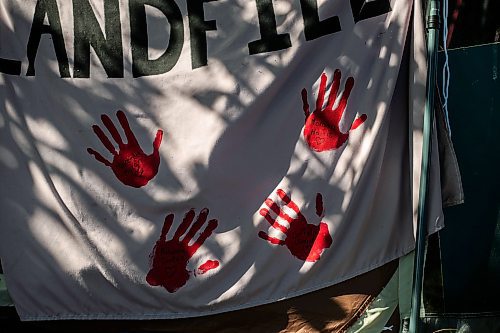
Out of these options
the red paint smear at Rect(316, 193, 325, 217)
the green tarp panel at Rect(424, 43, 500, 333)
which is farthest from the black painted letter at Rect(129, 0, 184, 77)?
the green tarp panel at Rect(424, 43, 500, 333)

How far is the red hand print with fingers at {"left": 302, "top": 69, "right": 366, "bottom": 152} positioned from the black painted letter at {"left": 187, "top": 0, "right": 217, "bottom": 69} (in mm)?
550

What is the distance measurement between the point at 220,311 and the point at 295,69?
51.5 inches

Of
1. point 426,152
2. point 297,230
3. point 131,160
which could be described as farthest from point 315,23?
point 131,160

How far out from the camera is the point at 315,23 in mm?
3303

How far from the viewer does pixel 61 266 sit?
341 cm

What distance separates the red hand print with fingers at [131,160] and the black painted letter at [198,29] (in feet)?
1.40

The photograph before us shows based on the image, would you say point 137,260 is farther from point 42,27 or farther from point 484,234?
point 484,234

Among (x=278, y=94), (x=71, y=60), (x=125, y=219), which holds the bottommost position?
(x=125, y=219)

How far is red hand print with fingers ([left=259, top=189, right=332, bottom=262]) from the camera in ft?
11.0

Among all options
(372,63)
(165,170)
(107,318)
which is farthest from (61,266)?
(372,63)

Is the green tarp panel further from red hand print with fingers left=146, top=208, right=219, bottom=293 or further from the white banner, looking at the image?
red hand print with fingers left=146, top=208, right=219, bottom=293

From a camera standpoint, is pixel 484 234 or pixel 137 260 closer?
pixel 137 260

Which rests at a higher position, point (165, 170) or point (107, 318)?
point (165, 170)

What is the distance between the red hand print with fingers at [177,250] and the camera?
3.40 m
